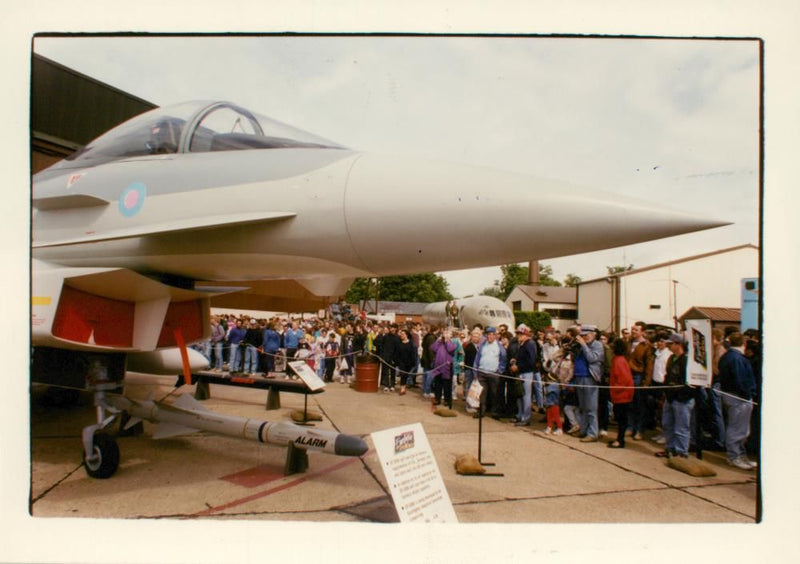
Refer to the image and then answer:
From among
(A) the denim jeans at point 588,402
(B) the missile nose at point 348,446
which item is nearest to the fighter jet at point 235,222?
(B) the missile nose at point 348,446

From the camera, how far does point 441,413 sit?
6.98 meters

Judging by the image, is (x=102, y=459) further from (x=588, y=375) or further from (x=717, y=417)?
(x=717, y=417)

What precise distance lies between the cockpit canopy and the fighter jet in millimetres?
12

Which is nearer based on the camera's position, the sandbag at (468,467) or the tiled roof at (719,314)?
the sandbag at (468,467)

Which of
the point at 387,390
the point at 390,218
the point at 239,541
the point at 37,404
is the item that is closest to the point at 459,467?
the point at 239,541

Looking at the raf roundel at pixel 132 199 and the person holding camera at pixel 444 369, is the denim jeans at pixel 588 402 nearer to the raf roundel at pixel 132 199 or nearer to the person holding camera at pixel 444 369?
the person holding camera at pixel 444 369

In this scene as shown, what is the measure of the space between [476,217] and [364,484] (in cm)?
246

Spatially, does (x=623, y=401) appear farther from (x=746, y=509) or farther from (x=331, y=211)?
(x=331, y=211)

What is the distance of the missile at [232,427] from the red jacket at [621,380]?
3.26m

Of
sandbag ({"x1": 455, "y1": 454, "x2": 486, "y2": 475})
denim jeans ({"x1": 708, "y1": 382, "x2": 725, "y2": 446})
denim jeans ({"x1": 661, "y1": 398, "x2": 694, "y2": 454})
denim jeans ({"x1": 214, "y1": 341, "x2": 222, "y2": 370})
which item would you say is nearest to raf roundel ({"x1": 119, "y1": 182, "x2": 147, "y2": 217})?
sandbag ({"x1": 455, "y1": 454, "x2": 486, "y2": 475})

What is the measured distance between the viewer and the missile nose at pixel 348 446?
362 centimetres

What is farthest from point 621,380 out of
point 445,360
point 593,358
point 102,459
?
point 102,459

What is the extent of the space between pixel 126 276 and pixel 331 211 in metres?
1.87

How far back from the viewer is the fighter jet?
2.39 metres
